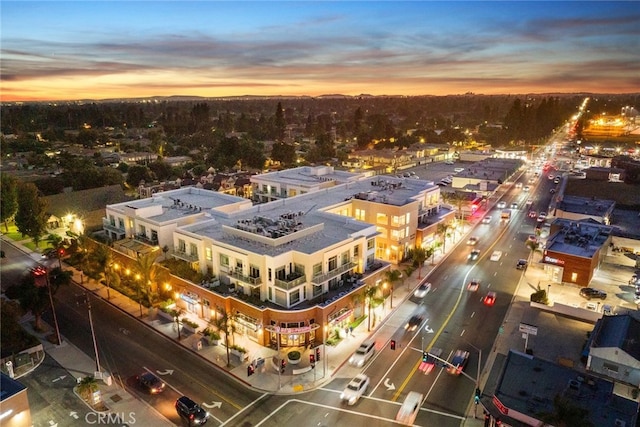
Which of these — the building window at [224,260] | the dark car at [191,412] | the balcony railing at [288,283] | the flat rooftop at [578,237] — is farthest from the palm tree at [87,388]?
the flat rooftop at [578,237]

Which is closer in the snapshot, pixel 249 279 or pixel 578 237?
pixel 249 279

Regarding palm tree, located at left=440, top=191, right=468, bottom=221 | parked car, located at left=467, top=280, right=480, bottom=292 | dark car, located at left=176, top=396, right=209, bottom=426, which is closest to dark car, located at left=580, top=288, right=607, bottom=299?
parked car, located at left=467, top=280, right=480, bottom=292

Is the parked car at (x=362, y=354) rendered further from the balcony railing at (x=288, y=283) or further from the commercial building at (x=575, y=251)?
the commercial building at (x=575, y=251)

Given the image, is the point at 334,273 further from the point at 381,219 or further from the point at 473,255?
the point at 473,255

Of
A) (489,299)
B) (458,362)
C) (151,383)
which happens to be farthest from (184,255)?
(489,299)

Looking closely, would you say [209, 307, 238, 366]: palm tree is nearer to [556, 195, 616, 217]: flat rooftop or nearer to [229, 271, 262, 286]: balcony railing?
[229, 271, 262, 286]: balcony railing

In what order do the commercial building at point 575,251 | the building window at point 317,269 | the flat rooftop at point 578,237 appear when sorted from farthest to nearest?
1. the flat rooftop at point 578,237
2. the commercial building at point 575,251
3. the building window at point 317,269
